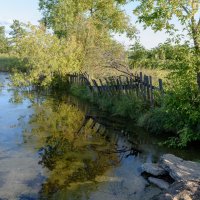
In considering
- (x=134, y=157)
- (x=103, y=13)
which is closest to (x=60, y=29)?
(x=103, y=13)

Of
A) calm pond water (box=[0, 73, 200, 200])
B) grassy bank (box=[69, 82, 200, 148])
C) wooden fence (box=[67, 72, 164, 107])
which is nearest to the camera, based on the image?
calm pond water (box=[0, 73, 200, 200])

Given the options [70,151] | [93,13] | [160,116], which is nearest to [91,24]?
[93,13]

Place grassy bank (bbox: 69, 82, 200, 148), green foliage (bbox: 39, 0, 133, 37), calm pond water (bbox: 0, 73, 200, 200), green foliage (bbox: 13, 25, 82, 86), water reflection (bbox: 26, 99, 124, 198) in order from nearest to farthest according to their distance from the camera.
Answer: calm pond water (bbox: 0, 73, 200, 200)
water reflection (bbox: 26, 99, 124, 198)
grassy bank (bbox: 69, 82, 200, 148)
green foliage (bbox: 13, 25, 82, 86)
green foliage (bbox: 39, 0, 133, 37)

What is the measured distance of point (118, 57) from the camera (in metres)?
25.7

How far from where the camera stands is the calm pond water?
7.62 metres

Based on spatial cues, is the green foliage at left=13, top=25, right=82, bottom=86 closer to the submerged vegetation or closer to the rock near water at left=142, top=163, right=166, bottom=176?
the submerged vegetation

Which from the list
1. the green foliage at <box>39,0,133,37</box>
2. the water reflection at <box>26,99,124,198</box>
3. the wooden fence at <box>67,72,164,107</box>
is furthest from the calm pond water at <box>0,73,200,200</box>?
the green foliage at <box>39,0,133,37</box>

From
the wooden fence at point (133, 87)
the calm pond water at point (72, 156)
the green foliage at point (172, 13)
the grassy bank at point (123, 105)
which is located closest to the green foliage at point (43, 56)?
the wooden fence at point (133, 87)

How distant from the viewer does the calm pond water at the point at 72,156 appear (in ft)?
25.0

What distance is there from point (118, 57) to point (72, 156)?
1659cm

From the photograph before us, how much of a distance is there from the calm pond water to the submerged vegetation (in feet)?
3.08

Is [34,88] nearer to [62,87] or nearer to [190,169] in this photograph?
[62,87]

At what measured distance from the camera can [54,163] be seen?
934 centimetres

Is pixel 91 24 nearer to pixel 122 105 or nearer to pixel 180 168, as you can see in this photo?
pixel 122 105
